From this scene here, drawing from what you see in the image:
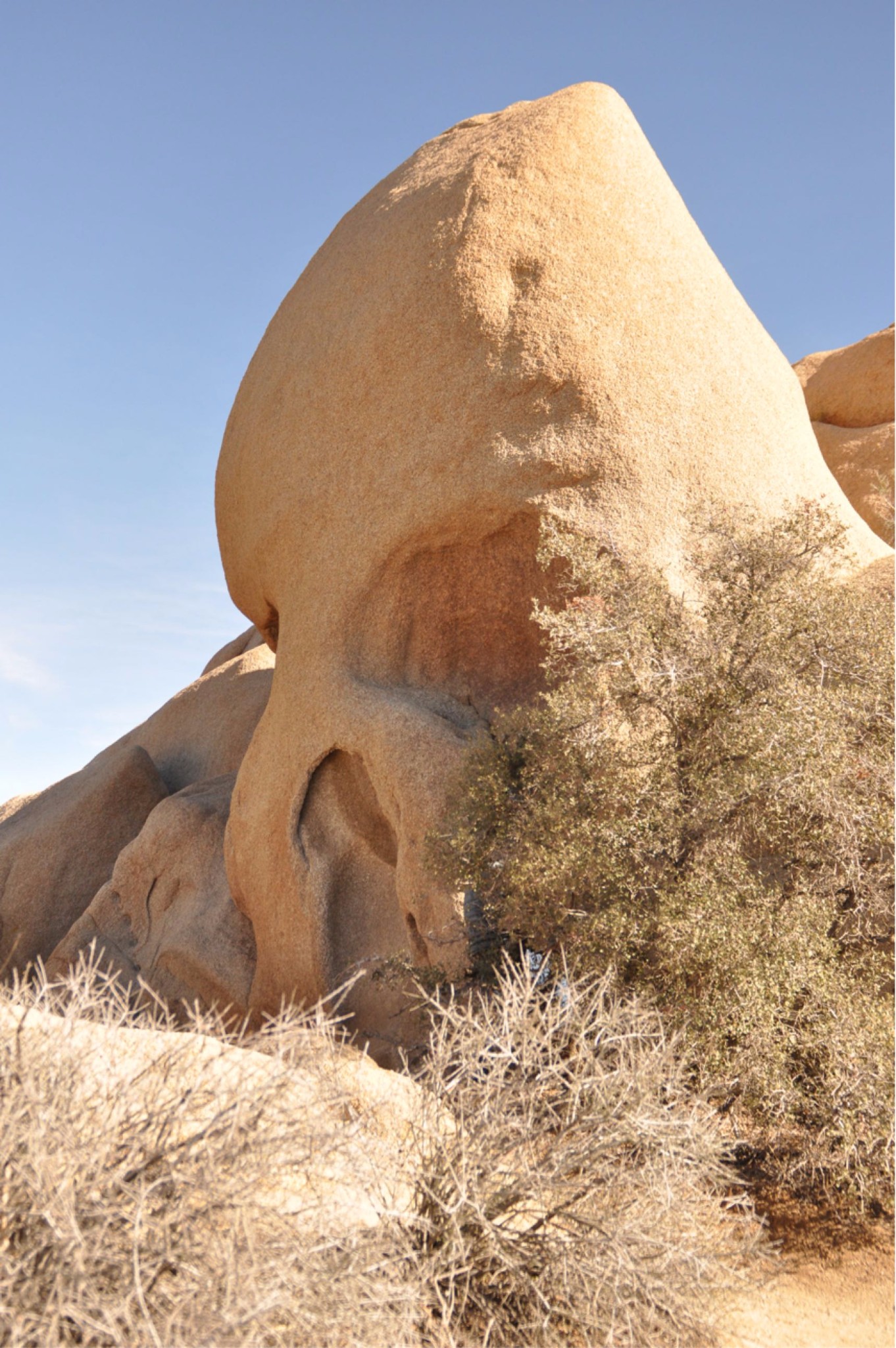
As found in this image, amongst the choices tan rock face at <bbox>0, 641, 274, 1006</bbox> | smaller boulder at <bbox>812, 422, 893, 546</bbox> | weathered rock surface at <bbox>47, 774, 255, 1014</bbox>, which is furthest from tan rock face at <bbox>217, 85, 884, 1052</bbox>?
smaller boulder at <bbox>812, 422, 893, 546</bbox>

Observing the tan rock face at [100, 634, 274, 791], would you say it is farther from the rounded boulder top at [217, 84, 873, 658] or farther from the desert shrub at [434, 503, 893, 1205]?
the desert shrub at [434, 503, 893, 1205]

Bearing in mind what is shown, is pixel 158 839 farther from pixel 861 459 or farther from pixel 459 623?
pixel 861 459

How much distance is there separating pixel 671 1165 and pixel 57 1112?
309 cm

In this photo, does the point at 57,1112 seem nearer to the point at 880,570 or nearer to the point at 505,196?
the point at 880,570

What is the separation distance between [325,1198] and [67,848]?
11.2 m

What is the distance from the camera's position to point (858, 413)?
1902 centimetres

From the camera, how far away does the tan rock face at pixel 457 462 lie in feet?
31.1

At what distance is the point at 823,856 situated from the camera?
701 cm

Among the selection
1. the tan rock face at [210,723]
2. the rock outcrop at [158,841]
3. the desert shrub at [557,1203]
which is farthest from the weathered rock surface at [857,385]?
the desert shrub at [557,1203]

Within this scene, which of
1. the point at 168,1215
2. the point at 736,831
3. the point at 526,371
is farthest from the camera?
the point at 526,371

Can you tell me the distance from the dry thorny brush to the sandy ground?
0.88ft

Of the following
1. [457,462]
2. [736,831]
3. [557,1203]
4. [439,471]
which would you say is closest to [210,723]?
[439,471]

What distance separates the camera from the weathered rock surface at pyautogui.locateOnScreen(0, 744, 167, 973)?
14289 millimetres

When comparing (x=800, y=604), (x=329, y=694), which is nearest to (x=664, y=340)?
(x=800, y=604)
